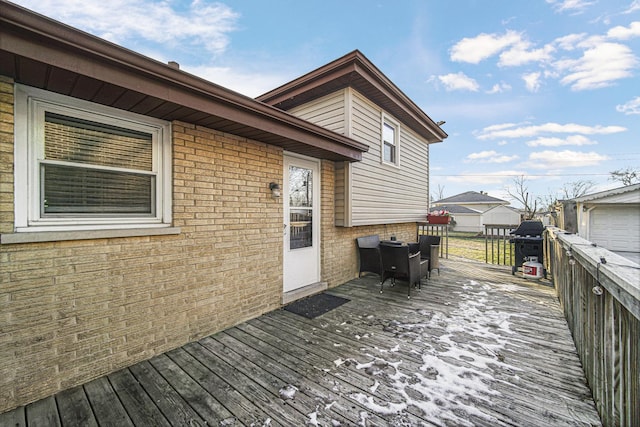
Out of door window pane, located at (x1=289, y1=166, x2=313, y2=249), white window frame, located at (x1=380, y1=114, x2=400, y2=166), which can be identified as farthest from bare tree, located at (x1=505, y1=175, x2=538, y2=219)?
door window pane, located at (x1=289, y1=166, x2=313, y2=249)

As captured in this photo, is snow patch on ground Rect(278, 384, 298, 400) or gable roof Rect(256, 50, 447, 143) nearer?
snow patch on ground Rect(278, 384, 298, 400)

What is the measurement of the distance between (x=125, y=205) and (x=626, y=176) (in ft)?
126

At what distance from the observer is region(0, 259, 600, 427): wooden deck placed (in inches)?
73.6

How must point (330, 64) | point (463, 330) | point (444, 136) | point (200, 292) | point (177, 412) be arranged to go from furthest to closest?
point (444, 136), point (330, 64), point (463, 330), point (200, 292), point (177, 412)

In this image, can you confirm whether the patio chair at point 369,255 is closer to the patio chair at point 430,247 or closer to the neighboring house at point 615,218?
the patio chair at point 430,247

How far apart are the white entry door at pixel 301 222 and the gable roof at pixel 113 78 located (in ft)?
3.92

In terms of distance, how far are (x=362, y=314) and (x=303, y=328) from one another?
0.97 metres

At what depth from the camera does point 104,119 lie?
245 cm

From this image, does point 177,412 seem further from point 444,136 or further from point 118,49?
point 444,136

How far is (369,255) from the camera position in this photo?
5.46 metres

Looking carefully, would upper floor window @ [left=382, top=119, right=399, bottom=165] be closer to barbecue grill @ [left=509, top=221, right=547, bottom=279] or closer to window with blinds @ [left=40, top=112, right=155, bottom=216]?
barbecue grill @ [left=509, top=221, right=547, bottom=279]

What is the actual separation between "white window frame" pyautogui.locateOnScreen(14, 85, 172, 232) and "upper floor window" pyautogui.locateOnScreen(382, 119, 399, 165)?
4.99 metres

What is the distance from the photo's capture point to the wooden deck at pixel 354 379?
6.13ft

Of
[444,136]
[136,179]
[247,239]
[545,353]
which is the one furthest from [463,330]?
[444,136]
